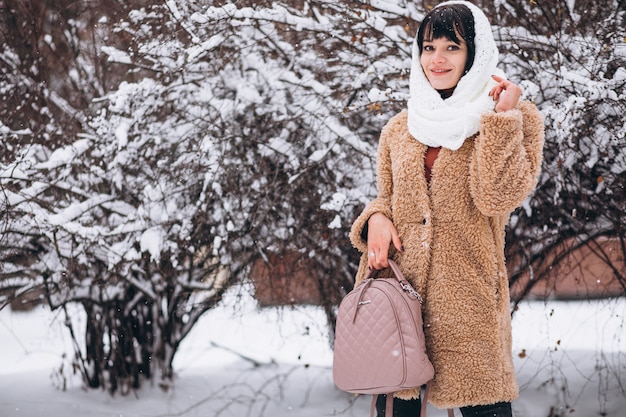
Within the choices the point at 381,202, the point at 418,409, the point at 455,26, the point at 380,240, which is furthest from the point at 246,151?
the point at 418,409

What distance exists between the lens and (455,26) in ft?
7.00

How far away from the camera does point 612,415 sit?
372 centimetres

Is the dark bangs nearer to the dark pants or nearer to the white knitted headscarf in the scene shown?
the white knitted headscarf

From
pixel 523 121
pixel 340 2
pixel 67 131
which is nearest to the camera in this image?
pixel 523 121

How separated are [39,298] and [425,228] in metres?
2.72

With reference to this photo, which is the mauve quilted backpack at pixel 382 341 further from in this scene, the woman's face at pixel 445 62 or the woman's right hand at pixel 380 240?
the woman's face at pixel 445 62

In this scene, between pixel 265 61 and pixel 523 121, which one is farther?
pixel 265 61

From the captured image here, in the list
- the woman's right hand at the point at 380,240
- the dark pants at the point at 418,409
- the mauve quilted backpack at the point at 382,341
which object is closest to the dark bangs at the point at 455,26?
the woman's right hand at the point at 380,240

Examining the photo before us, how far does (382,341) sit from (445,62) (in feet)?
2.85

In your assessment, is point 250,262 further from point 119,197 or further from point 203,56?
point 203,56

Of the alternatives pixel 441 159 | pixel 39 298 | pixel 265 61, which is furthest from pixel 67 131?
pixel 441 159

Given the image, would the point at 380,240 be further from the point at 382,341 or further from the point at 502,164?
the point at 502,164

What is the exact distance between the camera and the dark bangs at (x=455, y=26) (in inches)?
84.0

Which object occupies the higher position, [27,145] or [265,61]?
[265,61]
